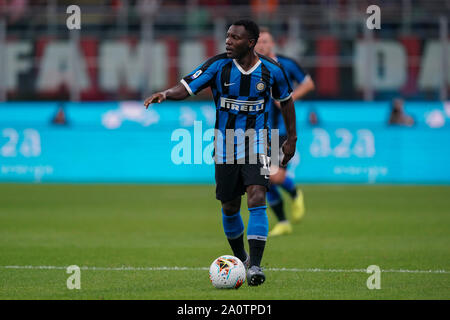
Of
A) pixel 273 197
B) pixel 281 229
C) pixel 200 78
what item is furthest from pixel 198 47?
pixel 200 78

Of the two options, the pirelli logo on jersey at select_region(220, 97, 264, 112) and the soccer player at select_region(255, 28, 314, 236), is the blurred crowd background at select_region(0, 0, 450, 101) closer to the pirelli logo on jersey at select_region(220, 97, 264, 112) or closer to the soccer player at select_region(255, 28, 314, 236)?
the soccer player at select_region(255, 28, 314, 236)

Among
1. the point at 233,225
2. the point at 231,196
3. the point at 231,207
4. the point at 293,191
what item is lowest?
the point at 293,191

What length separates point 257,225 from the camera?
705 cm

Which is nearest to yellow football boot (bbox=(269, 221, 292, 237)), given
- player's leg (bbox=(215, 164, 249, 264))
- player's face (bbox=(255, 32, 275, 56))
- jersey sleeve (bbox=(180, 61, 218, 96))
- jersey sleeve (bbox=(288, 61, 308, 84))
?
jersey sleeve (bbox=(288, 61, 308, 84))

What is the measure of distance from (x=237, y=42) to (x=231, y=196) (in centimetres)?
129

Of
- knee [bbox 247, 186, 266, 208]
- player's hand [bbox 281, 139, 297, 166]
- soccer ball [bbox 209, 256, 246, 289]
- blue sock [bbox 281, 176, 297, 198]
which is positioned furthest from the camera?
blue sock [bbox 281, 176, 297, 198]

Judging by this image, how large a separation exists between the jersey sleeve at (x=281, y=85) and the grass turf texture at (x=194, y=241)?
1.56 metres

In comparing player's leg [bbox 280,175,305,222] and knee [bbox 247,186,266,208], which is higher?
knee [bbox 247,186,266,208]

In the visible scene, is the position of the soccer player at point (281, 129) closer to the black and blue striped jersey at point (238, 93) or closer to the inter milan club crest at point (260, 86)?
the black and blue striped jersey at point (238, 93)

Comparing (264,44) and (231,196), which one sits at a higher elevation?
(264,44)

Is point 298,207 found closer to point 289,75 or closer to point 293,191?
point 293,191

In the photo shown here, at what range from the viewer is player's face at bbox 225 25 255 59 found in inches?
277

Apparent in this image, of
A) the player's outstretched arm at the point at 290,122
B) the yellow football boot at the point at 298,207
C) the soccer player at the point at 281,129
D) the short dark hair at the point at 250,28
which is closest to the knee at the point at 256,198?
the player's outstretched arm at the point at 290,122
